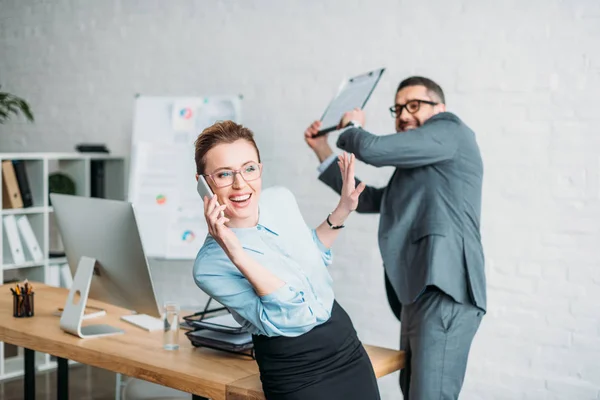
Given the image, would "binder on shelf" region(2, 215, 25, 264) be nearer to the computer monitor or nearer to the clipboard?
the computer monitor

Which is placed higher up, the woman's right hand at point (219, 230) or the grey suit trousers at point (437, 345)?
the woman's right hand at point (219, 230)

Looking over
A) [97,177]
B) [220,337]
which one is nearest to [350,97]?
[220,337]

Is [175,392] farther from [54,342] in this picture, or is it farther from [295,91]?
[295,91]

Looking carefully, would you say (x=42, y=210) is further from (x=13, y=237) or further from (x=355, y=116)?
(x=355, y=116)

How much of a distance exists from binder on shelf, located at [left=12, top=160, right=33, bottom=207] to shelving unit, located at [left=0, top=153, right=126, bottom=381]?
0.04m

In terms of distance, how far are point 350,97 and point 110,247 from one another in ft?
3.43

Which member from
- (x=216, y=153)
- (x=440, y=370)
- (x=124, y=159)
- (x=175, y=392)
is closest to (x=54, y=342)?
(x=175, y=392)

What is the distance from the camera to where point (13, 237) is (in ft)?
14.6

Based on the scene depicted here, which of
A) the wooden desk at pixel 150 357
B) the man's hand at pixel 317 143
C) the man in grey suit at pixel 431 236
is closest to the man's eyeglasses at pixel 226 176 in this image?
the wooden desk at pixel 150 357

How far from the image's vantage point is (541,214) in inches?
131

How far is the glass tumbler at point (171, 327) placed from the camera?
2.38 m

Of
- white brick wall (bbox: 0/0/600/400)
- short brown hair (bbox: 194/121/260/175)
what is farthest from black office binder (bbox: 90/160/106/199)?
short brown hair (bbox: 194/121/260/175)

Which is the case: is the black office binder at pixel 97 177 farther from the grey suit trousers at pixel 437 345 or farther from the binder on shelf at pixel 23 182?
the grey suit trousers at pixel 437 345

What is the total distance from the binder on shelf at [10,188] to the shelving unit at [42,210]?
3 centimetres
